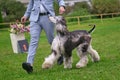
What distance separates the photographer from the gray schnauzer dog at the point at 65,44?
294 inches

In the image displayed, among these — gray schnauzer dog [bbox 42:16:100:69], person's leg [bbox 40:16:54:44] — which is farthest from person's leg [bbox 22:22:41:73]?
gray schnauzer dog [bbox 42:16:100:69]

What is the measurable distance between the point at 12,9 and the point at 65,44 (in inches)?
1457

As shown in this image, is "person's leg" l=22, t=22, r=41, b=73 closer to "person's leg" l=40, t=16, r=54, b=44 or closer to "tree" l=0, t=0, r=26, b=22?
"person's leg" l=40, t=16, r=54, b=44

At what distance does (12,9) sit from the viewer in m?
44.0

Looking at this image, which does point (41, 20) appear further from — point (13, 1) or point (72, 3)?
point (72, 3)

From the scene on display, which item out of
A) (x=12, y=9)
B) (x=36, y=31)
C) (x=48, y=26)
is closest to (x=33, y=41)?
(x=36, y=31)

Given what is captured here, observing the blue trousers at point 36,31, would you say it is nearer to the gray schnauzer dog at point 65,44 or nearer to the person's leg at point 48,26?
the person's leg at point 48,26

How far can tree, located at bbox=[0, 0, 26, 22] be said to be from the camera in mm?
42656

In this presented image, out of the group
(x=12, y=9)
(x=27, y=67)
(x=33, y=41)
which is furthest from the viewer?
(x=12, y=9)

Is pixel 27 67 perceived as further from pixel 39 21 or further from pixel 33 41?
pixel 39 21

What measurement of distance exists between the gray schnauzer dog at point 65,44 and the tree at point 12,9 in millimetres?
34799

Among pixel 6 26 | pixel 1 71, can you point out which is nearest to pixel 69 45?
pixel 1 71

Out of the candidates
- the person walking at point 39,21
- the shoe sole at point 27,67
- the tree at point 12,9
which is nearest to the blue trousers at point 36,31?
the person walking at point 39,21

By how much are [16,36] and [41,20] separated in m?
5.98
